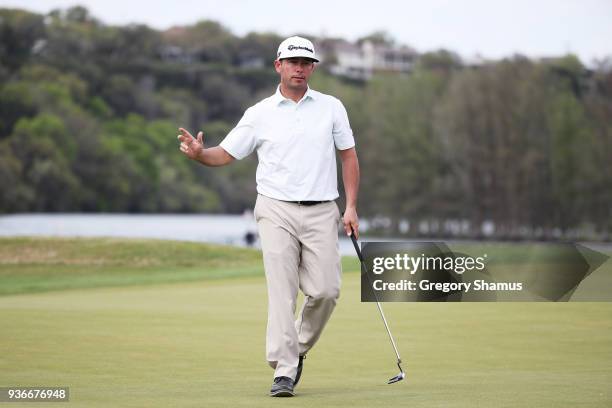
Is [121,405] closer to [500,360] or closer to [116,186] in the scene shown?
[500,360]

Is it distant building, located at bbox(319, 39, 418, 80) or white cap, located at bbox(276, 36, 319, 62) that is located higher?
white cap, located at bbox(276, 36, 319, 62)

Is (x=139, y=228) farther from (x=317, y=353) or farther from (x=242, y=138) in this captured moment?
(x=242, y=138)

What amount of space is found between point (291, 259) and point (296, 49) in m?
1.25

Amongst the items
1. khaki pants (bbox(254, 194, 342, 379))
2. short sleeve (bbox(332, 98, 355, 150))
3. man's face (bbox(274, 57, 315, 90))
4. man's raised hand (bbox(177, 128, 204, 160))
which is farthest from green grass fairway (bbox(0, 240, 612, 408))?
man's face (bbox(274, 57, 315, 90))

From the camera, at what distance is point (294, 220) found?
25.5ft

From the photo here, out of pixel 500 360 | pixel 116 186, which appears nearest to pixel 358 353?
pixel 500 360

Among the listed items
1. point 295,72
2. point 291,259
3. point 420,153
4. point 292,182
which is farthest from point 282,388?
point 420,153

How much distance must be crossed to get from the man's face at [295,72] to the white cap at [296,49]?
5 centimetres

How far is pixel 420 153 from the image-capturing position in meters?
98.4

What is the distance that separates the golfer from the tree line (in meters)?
83.3

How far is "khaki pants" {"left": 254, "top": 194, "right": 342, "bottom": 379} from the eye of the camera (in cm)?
777

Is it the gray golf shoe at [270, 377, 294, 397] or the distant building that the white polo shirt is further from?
the distant building

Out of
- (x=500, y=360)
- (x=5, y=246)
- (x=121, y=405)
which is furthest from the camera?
(x=5, y=246)

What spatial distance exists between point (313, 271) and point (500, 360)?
2.26m
